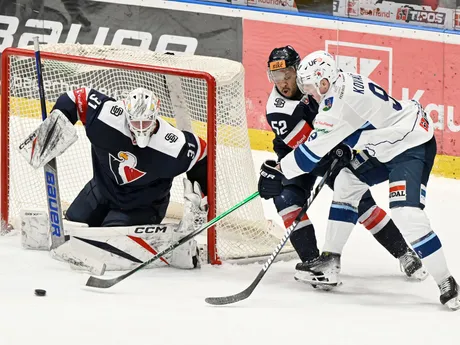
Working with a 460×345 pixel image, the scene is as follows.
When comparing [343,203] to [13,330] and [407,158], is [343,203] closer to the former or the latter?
[407,158]

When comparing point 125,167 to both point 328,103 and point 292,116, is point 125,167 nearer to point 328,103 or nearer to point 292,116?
point 292,116

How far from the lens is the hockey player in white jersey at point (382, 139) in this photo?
4379 mm

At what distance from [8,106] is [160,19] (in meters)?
1.97

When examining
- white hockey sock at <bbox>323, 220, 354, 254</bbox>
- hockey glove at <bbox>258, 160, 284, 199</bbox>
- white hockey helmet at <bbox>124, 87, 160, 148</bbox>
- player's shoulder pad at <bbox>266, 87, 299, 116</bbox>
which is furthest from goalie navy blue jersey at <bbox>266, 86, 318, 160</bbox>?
white hockey helmet at <bbox>124, 87, 160, 148</bbox>

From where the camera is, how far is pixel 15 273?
477 cm

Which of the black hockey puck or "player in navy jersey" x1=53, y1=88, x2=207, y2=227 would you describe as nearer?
the black hockey puck

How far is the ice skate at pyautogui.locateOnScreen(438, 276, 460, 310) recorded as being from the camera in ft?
14.3

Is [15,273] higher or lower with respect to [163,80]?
lower

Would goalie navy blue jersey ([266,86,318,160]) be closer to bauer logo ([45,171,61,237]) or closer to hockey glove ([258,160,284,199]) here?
hockey glove ([258,160,284,199])

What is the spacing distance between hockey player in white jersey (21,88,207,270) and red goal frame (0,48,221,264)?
0.05 m

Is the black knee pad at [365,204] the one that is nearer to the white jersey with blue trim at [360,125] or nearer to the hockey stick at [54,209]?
the white jersey with blue trim at [360,125]

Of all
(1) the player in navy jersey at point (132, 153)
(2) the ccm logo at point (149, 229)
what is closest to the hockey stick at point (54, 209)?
(1) the player in navy jersey at point (132, 153)

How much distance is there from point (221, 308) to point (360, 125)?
90cm

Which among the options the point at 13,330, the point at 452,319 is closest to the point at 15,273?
the point at 13,330
